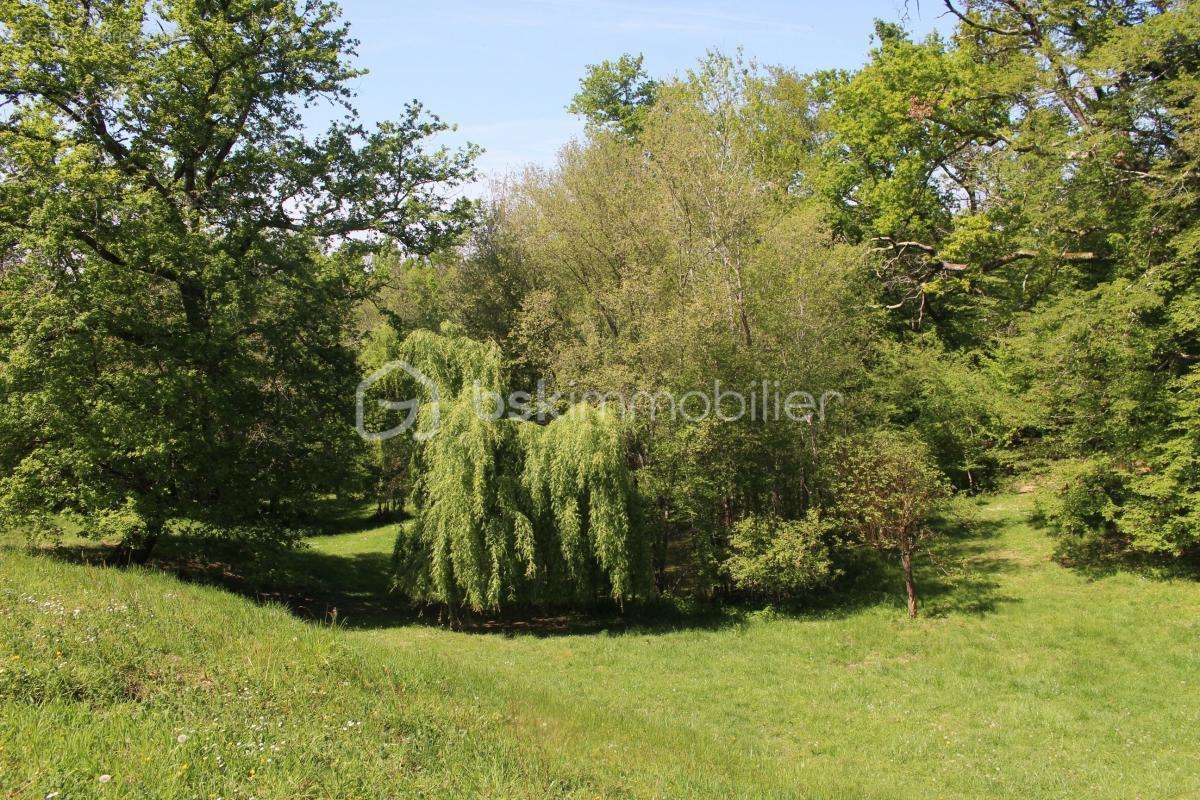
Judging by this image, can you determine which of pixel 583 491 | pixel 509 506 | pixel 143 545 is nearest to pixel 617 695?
pixel 509 506

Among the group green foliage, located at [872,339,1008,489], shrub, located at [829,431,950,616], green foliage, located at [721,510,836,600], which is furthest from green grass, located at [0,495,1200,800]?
green foliage, located at [872,339,1008,489]

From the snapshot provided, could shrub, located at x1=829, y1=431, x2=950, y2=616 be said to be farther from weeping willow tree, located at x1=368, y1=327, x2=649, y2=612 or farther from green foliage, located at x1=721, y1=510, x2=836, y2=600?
weeping willow tree, located at x1=368, y1=327, x2=649, y2=612

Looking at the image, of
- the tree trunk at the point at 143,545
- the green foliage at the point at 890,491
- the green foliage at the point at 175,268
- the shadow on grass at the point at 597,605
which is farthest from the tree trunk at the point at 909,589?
the tree trunk at the point at 143,545

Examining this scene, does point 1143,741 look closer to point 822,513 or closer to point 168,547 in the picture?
point 822,513

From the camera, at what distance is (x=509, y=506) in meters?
15.2

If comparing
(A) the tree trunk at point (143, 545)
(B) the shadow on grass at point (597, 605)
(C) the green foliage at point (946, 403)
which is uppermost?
(C) the green foliage at point (946, 403)

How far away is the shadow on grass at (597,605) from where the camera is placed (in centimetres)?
1566

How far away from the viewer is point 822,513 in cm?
1841

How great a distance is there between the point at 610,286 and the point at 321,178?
27.6ft

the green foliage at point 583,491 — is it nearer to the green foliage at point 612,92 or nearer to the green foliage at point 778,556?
the green foliage at point 778,556

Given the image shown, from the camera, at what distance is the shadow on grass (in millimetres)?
15664

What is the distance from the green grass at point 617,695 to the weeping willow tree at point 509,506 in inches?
46.3

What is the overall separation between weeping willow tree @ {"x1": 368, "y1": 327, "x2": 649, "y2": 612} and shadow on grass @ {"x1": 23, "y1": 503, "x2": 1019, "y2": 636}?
3.38 feet

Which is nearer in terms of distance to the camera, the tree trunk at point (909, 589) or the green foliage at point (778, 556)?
the tree trunk at point (909, 589)
